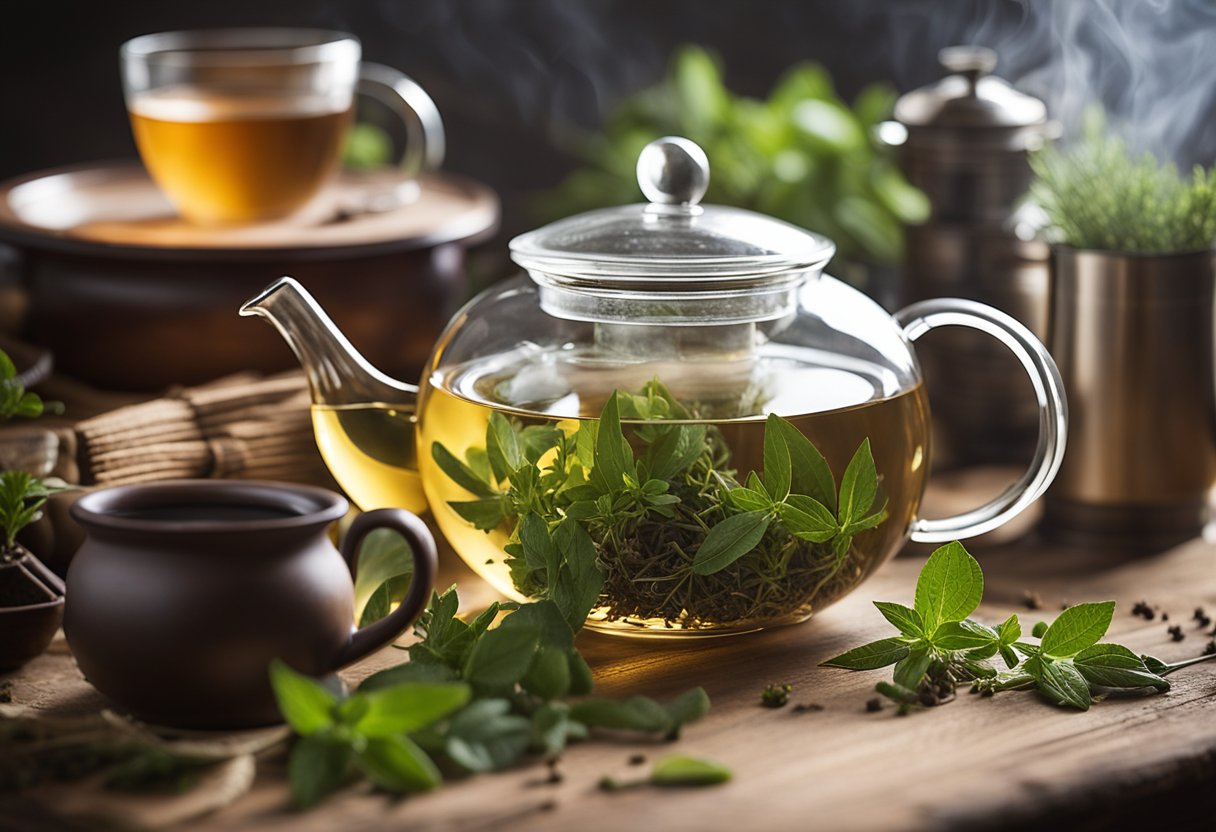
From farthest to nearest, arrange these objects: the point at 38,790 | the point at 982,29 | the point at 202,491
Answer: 1. the point at 982,29
2. the point at 202,491
3. the point at 38,790

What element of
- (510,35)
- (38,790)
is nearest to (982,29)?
(510,35)

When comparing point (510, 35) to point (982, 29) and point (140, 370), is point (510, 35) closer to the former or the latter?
point (982, 29)

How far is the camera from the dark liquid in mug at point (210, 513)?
87 centimetres

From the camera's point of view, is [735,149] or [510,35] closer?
[735,149]

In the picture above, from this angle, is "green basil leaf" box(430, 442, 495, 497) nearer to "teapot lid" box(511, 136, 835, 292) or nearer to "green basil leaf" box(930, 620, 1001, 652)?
"teapot lid" box(511, 136, 835, 292)

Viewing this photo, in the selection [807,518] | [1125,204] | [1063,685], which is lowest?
[1063,685]

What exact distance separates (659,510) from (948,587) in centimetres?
18

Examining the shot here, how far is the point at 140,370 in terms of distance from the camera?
4.37 ft

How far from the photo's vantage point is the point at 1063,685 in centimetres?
89

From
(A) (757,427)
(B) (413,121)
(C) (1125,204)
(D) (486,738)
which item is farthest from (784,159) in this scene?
(D) (486,738)

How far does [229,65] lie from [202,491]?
2.11ft

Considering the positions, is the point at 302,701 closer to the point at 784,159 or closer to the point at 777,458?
the point at 777,458

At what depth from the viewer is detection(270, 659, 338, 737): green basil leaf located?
74cm

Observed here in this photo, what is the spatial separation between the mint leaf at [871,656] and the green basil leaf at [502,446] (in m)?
0.23
